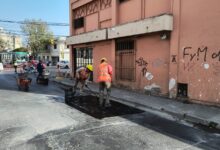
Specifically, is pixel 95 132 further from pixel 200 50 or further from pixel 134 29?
pixel 134 29

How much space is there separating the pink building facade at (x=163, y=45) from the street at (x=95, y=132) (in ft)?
7.61

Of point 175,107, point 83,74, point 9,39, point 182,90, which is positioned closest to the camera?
point 175,107

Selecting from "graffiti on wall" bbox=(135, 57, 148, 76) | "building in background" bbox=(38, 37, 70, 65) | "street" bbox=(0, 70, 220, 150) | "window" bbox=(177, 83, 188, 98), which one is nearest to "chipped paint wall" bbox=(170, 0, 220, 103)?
"window" bbox=(177, 83, 188, 98)

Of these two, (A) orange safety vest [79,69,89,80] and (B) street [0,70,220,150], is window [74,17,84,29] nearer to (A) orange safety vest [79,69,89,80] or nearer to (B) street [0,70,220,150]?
(A) orange safety vest [79,69,89,80]

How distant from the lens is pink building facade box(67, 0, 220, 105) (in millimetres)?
8586

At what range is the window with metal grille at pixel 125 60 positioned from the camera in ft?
41.6

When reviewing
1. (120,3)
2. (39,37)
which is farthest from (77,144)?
(39,37)

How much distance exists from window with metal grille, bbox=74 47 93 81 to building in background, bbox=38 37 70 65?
120 feet

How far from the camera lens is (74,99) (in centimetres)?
1023

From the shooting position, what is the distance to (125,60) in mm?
Result: 13250

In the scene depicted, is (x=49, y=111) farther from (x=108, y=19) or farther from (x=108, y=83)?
(x=108, y=19)

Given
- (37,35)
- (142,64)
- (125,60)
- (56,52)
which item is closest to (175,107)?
(142,64)

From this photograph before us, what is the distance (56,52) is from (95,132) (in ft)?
182

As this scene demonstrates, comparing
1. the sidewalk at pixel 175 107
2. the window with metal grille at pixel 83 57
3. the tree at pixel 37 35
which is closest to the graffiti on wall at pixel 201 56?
the sidewalk at pixel 175 107
